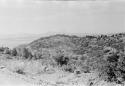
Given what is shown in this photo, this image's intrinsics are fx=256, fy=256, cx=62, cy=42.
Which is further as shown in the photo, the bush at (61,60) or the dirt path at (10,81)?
the bush at (61,60)

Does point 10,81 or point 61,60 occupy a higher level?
point 10,81

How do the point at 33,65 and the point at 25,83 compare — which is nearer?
the point at 25,83

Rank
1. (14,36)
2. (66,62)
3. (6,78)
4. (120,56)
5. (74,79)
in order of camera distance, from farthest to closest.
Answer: (14,36)
(66,62)
(120,56)
(74,79)
(6,78)

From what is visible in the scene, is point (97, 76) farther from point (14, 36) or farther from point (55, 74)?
point (14, 36)

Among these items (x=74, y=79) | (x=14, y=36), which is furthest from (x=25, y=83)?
(x=14, y=36)

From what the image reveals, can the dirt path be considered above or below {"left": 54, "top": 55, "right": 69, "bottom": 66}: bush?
above

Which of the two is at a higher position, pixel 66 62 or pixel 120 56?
pixel 120 56

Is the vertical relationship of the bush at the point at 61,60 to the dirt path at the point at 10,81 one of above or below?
below

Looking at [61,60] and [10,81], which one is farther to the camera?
[61,60]

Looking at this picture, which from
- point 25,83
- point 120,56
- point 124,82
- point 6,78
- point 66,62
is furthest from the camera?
point 66,62

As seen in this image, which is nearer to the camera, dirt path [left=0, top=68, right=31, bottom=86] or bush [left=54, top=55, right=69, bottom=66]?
dirt path [left=0, top=68, right=31, bottom=86]
